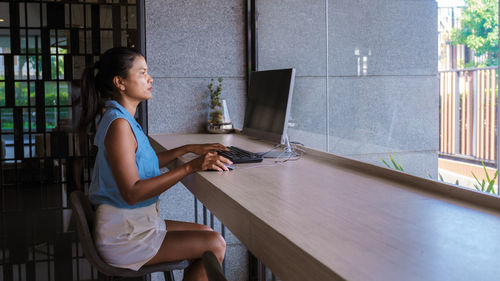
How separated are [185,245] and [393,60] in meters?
1.08

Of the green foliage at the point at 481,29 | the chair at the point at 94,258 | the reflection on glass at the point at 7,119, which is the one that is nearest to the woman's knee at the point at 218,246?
the chair at the point at 94,258

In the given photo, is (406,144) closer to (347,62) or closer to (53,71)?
(347,62)

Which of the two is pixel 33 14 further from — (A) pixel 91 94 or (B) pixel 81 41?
(A) pixel 91 94

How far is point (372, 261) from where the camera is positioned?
0.90 m

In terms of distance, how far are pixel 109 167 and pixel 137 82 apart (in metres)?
0.40

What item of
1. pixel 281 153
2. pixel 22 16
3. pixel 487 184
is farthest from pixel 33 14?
pixel 487 184

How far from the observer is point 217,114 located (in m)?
3.58

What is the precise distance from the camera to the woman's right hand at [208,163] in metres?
1.91

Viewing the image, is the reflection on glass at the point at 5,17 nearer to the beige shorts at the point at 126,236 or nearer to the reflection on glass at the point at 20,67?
the reflection on glass at the point at 20,67

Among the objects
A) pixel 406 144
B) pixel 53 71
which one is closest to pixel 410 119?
pixel 406 144

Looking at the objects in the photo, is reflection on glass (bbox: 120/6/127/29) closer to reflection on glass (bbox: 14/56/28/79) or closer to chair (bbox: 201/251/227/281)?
reflection on glass (bbox: 14/56/28/79)

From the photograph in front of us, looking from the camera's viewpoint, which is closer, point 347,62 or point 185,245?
point 185,245

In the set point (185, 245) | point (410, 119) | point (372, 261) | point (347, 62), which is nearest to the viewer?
point (372, 261)

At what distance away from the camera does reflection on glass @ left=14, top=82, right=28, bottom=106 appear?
4.20 m
